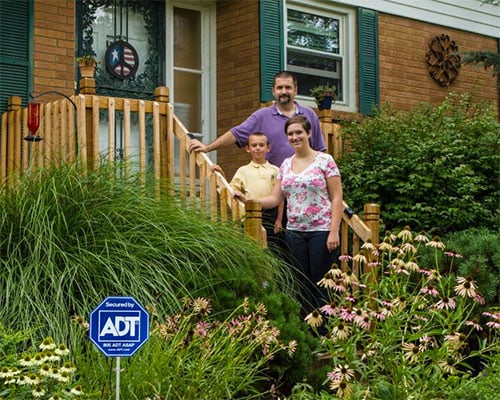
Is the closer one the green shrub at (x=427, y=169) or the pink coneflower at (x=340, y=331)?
the pink coneflower at (x=340, y=331)

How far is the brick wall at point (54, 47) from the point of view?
926 centimetres

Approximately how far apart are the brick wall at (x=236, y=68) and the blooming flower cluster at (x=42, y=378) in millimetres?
6312

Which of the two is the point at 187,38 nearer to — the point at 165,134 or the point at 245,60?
the point at 245,60

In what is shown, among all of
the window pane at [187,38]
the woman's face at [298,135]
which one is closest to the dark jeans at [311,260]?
the woman's face at [298,135]

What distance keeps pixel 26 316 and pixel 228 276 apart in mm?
1232

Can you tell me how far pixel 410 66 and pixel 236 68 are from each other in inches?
98.1

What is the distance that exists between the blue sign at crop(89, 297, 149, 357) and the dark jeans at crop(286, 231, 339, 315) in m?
2.69

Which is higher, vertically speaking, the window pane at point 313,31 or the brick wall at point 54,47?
the window pane at point 313,31

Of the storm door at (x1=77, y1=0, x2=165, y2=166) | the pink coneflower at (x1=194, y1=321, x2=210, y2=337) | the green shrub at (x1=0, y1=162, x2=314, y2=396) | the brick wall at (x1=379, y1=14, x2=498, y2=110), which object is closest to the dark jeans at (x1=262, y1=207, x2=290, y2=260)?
the green shrub at (x1=0, y1=162, x2=314, y2=396)

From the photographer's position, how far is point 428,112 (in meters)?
10.5

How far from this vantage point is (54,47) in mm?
9383

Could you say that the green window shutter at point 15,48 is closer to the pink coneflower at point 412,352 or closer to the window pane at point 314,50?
the window pane at point 314,50

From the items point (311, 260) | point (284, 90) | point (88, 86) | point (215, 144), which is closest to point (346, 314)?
point (311, 260)

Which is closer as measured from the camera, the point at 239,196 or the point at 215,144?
the point at 239,196
